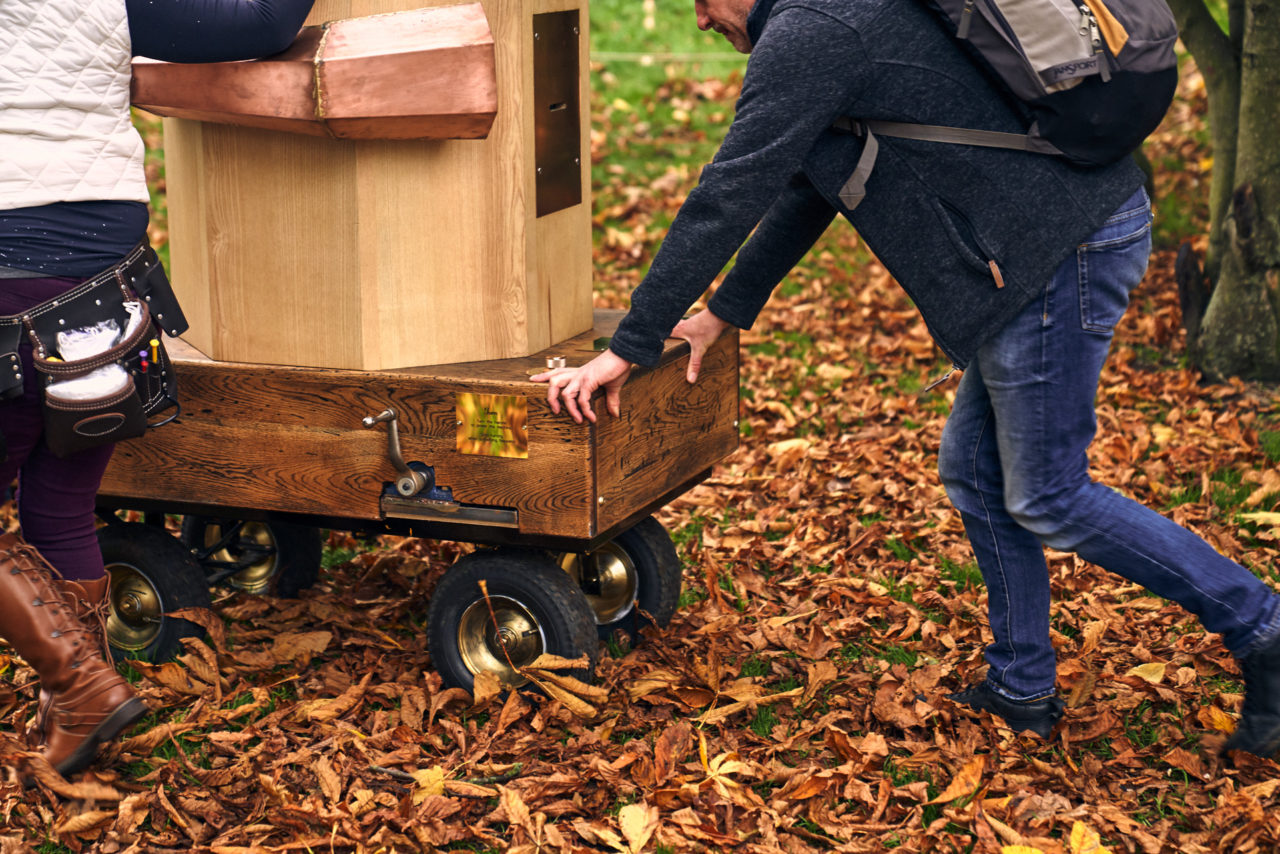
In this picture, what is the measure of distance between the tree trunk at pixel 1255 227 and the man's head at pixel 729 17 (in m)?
3.45

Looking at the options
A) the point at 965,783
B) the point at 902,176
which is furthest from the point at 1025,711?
the point at 902,176

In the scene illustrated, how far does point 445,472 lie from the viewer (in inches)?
129

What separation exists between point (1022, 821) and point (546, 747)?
1.09 meters

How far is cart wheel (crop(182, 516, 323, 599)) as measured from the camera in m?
4.21

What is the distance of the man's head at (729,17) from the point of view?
9.55ft

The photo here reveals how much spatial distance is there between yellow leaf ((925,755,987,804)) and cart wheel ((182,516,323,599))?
2.08 metres

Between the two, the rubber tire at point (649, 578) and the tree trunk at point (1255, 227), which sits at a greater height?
the tree trunk at point (1255, 227)

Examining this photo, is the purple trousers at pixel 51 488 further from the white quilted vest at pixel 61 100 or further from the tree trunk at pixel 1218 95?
the tree trunk at pixel 1218 95

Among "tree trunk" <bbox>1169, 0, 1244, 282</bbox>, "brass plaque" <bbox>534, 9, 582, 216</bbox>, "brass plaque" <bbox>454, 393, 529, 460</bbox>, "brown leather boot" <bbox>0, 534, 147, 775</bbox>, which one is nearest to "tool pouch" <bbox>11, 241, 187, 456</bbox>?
"brown leather boot" <bbox>0, 534, 147, 775</bbox>

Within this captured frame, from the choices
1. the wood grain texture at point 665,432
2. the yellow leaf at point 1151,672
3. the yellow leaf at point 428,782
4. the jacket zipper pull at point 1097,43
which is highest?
the jacket zipper pull at point 1097,43

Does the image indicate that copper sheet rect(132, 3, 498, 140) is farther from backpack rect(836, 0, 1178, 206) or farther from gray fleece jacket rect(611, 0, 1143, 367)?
backpack rect(836, 0, 1178, 206)

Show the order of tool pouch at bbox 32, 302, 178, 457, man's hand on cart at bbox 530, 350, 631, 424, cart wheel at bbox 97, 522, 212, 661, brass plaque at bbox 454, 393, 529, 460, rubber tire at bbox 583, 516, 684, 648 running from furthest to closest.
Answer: rubber tire at bbox 583, 516, 684, 648
cart wheel at bbox 97, 522, 212, 661
brass plaque at bbox 454, 393, 529, 460
man's hand on cart at bbox 530, 350, 631, 424
tool pouch at bbox 32, 302, 178, 457

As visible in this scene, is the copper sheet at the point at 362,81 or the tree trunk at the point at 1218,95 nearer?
the copper sheet at the point at 362,81

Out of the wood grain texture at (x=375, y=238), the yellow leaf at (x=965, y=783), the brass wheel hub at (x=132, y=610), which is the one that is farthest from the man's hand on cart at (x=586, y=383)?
the brass wheel hub at (x=132, y=610)
